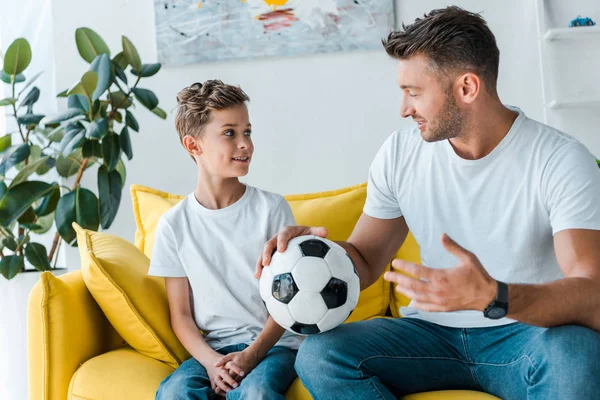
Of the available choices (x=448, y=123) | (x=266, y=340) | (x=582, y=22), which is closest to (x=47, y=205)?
(x=266, y=340)

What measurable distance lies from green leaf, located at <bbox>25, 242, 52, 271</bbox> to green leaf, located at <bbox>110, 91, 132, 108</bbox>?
63 cm

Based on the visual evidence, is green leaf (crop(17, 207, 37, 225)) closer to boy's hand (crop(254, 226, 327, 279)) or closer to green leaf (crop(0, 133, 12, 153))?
green leaf (crop(0, 133, 12, 153))

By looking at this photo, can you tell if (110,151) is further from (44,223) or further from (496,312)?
(496,312)

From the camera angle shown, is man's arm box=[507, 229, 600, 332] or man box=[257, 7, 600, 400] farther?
man box=[257, 7, 600, 400]

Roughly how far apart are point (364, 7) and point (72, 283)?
1717 millimetres

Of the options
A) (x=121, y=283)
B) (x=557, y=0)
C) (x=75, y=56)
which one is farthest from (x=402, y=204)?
(x=75, y=56)

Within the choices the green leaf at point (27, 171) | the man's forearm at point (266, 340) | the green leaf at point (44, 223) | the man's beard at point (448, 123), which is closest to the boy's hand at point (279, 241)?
the man's forearm at point (266, 340)

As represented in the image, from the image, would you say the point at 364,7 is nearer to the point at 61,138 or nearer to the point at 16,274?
the point at 61,138

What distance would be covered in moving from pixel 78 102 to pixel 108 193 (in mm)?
366

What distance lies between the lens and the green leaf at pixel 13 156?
8.21 ft

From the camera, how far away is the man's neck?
1.60 m

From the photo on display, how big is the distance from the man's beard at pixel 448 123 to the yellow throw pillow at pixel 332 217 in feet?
2.04

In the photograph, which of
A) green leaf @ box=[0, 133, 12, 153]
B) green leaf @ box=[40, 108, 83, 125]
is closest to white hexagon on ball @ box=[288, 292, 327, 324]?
green leaf @ box=[40, 108, 83, 125]

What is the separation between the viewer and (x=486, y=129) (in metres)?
1.60
